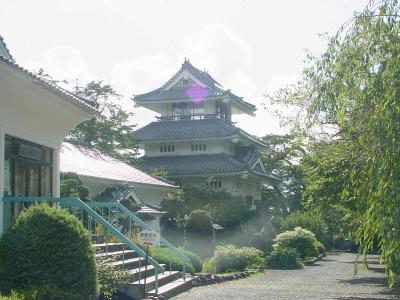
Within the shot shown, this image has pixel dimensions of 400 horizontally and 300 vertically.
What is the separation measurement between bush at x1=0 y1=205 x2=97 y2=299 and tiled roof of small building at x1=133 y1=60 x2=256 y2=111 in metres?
37.2

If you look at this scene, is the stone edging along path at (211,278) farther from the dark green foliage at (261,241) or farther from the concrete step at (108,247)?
the dark green foliage at (261,241)

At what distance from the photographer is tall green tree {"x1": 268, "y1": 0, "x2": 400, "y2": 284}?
24.6 ft

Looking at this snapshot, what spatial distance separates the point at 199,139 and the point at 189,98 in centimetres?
377

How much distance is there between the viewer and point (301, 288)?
17844 millimetres

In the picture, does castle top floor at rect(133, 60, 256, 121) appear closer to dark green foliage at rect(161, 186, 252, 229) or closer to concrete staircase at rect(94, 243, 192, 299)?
dark green foliage at rect(161, 186, 252, 229)

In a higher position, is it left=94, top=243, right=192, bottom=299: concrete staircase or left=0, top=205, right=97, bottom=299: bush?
left=0, top=205, right=97, bottom=299: bush

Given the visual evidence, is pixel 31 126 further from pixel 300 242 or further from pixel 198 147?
pixel 198 147

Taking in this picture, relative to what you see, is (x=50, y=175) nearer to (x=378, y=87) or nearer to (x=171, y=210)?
(x=378, y=87)

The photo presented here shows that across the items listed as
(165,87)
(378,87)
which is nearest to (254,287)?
(378,87)

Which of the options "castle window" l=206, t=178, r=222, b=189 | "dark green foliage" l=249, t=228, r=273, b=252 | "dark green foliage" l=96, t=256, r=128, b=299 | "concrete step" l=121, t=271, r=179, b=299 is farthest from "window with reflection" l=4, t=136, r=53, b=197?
"castle window" l=206, t=178, r=222, b=189

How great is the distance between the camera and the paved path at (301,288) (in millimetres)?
15648

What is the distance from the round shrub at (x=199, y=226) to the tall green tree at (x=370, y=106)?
61.2 ft

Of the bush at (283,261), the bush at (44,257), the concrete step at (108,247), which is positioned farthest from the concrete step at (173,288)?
the bush at (283,261)

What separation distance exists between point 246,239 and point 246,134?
14216 mm
